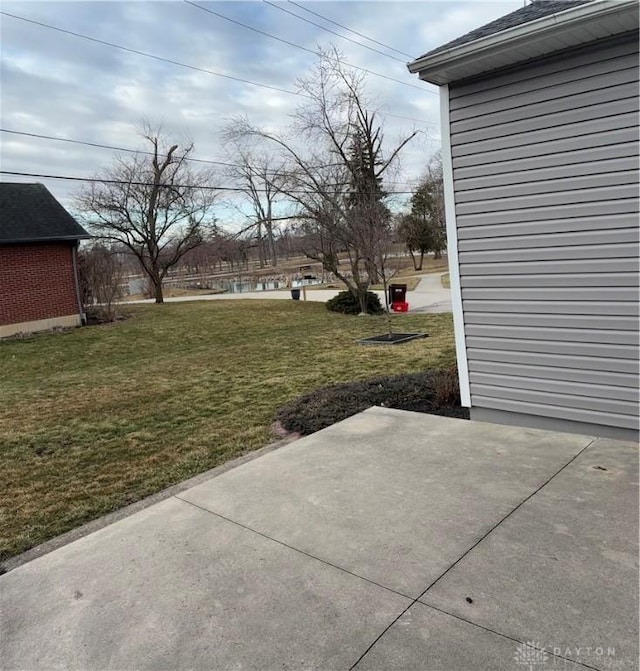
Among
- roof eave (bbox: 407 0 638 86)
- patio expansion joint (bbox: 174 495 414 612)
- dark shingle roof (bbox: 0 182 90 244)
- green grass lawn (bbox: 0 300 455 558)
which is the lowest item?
green grass lawn (bbox: 0 300 455 558)

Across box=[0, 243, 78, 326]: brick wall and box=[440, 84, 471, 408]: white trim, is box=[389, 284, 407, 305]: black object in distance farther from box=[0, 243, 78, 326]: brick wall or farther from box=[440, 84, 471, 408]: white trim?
box=[440, 84, 471, 408]: white trim

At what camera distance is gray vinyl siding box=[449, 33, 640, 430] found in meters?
3.39

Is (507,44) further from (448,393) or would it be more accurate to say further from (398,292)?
(398,292)

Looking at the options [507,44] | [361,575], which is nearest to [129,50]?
[507,44]

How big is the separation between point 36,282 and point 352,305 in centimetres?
915

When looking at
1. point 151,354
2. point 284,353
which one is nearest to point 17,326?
point 151,354

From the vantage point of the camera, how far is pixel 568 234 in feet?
11.9

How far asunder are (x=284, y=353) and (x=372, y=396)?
4211 millimetres

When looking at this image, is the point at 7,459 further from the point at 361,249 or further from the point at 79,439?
the point at 361,249

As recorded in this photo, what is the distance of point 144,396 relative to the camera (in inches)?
262

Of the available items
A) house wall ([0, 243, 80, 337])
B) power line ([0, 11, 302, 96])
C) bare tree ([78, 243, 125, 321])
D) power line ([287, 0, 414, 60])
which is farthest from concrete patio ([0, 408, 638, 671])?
bare tree ([78, 243, 125, 321])

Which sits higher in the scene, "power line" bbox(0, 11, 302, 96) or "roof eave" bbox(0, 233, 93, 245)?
"power line" bbox(0, 11, 302, 96)

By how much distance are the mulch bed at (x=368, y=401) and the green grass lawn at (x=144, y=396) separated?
0.89ft

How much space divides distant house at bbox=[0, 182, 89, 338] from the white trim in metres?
12.3
